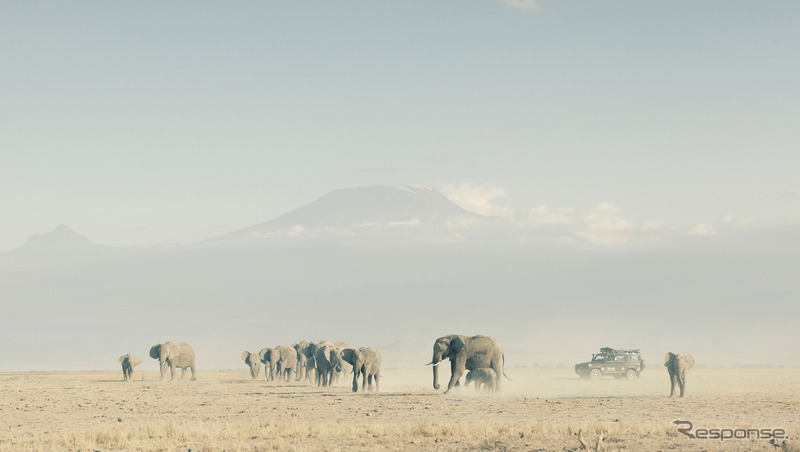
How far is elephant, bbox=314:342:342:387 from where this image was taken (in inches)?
2136

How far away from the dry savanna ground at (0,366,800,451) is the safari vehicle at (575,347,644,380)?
1579 cm

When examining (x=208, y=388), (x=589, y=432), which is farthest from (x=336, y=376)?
(x=589, y=432)

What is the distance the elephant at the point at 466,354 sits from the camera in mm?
43688

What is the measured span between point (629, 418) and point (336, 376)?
100 feet

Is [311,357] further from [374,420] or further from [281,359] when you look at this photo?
[374,420]

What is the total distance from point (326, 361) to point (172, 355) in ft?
58.2

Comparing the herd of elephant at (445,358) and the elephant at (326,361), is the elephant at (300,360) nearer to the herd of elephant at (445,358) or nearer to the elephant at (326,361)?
the herd of elephant at (445,358)

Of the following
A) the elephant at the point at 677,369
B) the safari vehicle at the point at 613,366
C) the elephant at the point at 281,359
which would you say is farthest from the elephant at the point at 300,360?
the elephant at the point at 677,369

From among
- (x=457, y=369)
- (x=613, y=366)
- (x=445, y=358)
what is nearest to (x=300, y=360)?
(x=445, y=358)

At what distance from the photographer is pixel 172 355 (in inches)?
2625

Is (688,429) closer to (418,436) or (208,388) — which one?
(418,436)

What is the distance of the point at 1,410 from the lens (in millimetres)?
35781

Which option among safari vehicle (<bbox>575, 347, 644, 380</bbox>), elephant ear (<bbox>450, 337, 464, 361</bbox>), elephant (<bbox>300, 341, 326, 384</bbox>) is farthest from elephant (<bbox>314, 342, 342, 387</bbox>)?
safari vehicle (<bbox>575, 347, 644, 380</bbox>)

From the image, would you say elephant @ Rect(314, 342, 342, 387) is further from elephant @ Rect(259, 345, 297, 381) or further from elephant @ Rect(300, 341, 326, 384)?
elephant @ Rect(259, 345, 297, 381)
